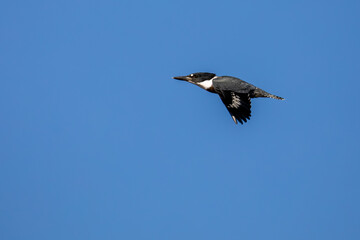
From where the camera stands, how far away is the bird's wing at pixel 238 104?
14445mm

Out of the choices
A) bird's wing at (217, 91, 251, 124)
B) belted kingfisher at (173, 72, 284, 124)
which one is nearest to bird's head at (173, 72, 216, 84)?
belted kingfisher at (173, 72, 284, 124)

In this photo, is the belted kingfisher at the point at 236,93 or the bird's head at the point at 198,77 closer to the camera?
the belted kingfisher at the point at 236,93

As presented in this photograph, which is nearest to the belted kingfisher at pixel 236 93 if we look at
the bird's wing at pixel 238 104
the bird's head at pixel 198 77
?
the bird's wing at pixel 238 104

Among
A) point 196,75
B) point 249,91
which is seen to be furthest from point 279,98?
point 196,75

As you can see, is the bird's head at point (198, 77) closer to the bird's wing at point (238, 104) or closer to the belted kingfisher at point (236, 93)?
the belted kingfisher at point (236, 93)

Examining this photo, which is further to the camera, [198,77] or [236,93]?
[198,77]

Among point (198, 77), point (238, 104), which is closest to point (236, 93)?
point (238, 104)

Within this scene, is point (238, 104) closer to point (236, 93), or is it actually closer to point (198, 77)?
point (236, 93)

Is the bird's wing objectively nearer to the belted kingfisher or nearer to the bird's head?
the belted kingfisher

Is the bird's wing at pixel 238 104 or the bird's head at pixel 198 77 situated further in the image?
the bird's head at pixel 198 77

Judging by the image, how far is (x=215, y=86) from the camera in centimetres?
1485

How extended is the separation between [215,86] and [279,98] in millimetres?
1443

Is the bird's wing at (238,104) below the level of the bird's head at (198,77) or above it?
below

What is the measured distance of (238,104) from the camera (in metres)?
14.5
